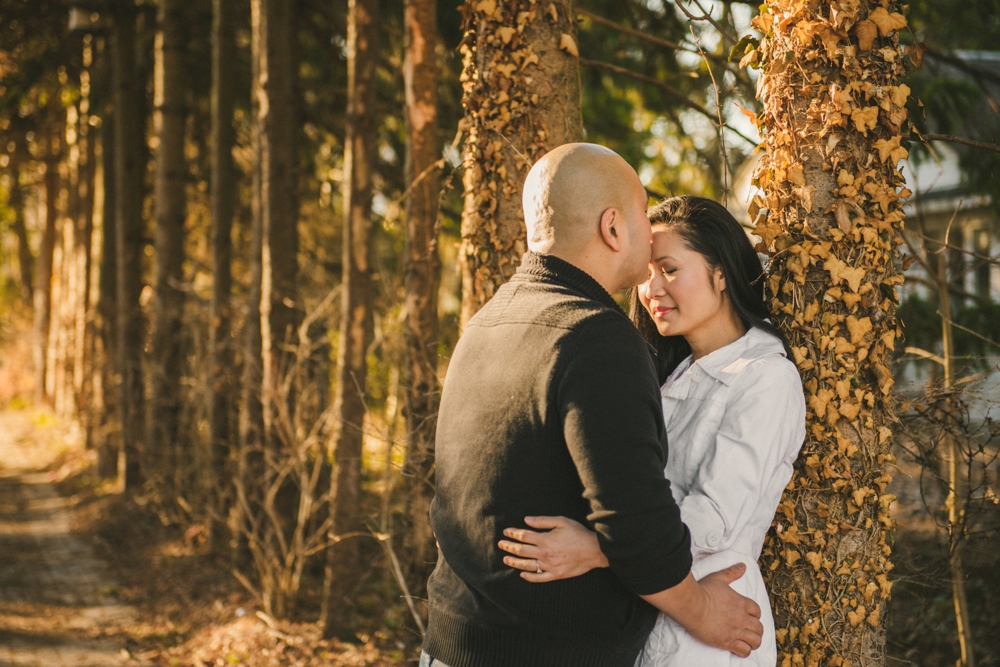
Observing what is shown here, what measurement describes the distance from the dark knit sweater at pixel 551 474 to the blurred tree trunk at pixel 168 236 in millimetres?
8492

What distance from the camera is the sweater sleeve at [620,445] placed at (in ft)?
5.97

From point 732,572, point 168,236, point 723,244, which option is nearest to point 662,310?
point 723,244

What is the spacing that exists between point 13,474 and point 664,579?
50.1 ft

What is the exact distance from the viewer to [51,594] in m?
7.69

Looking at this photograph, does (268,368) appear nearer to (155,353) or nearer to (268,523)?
(268,523)

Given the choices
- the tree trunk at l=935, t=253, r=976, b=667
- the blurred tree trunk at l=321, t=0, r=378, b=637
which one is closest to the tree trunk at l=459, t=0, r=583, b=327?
the tree trunk at l=935, t=253, r=976, b=667

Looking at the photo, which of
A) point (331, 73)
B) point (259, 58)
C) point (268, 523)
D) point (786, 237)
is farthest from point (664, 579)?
point (331, 73)

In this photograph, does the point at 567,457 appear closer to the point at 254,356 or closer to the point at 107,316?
the point at 254,356

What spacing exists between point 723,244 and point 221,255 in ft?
23.6

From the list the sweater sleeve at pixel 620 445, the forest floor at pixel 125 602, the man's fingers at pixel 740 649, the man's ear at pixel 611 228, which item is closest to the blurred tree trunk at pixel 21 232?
the forest floor at pixel 125 602

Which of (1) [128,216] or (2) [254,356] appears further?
(1) [128,216]

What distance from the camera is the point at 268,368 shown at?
673 centimetres

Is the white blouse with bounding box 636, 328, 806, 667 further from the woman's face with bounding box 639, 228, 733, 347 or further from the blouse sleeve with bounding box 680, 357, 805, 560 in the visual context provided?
the woman's face with bounding box 639, 228, 733, 347

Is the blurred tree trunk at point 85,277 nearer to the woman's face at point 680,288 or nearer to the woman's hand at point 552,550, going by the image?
the woman's face at point 680,288
